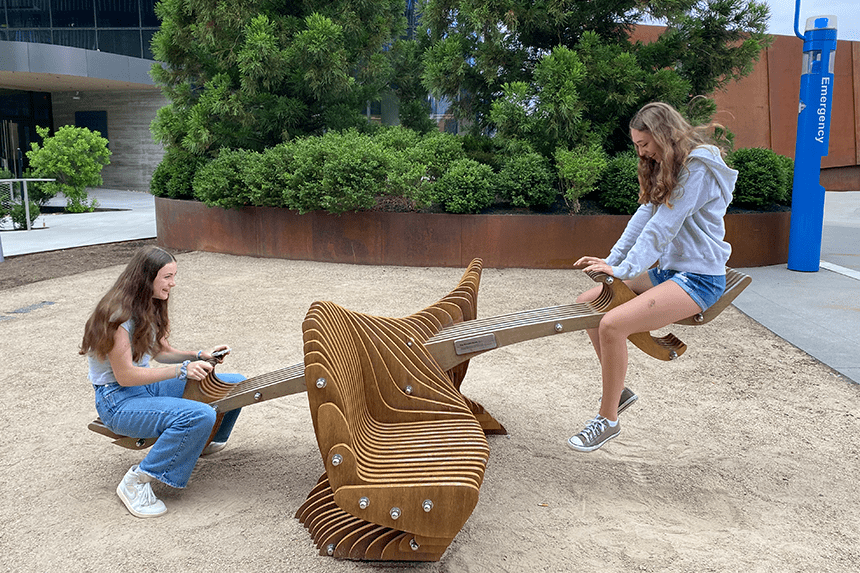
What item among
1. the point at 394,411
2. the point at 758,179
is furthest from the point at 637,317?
the point at 758,179

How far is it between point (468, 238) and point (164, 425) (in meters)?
6.51

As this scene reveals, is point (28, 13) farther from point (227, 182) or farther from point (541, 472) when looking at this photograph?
point (541, 472)

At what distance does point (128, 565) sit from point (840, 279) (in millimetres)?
8479

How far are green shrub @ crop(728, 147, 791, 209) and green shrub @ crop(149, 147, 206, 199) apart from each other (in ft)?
25.7

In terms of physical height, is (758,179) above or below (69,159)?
below

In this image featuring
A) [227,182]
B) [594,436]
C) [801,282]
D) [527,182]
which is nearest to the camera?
[594,436]

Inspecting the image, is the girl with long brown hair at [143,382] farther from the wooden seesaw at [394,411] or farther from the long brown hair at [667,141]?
the long brown hair at [667,141]

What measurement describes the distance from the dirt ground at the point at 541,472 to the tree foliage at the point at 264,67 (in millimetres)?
5368

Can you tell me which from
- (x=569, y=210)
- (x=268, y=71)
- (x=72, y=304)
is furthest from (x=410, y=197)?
(x=72, y=304)

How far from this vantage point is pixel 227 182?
991 cm

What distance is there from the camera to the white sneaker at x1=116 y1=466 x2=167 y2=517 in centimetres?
309

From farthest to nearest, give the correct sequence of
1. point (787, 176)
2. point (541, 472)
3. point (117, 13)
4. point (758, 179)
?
point (117, 13) → point (787, 176) → point (758, 179) → point (541, 472)

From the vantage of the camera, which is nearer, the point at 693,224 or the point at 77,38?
the point at 693,224

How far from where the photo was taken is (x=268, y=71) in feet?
34.6
